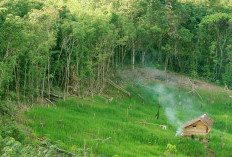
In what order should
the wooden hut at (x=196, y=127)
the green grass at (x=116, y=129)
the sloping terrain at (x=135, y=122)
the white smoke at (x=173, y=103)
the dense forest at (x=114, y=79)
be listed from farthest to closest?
the white smoke at (x=173, y=103) → the wooden hut at (x=196, y=127) → the sloping terrain at (x=135, y=122) → the green grass at (x=116, y=129) → the dense forest at (x=114, y=79)

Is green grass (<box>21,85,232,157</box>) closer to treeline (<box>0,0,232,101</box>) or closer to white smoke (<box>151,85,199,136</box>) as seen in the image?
white smoke (<box>151,85,199,136</box>)

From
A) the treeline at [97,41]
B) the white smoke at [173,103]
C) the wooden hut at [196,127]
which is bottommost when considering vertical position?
the white smoke at [173,103]

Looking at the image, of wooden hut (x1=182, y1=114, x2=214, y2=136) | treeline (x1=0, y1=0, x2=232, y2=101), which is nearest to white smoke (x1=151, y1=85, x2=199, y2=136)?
wooden hut (x1=182, y1=114, x2=214, y2=136)

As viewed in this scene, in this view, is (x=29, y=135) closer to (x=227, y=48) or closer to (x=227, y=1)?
(x=227, y=48)

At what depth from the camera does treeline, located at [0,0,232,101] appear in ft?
76.3

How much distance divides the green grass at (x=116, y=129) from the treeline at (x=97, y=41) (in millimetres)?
2027

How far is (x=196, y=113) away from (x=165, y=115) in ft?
9.84

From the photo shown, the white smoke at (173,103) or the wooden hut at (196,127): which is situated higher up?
the wooden hut at (196,127)

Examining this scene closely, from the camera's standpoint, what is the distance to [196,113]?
102 ft

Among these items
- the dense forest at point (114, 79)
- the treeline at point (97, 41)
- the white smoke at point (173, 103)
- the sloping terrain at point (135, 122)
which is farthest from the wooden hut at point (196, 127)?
the treeline at point (97, 41)

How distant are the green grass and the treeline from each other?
6.65ft

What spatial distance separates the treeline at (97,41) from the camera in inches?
915

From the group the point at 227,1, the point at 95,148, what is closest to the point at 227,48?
the point at 227,1

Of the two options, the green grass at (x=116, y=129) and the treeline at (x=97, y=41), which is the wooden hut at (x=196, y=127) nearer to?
the green grass at (x=116, y=129)
